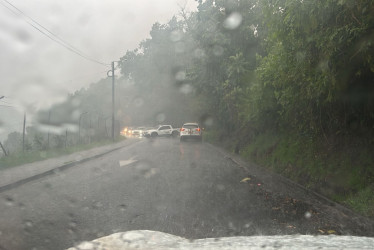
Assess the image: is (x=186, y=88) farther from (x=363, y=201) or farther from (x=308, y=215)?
(x=308, y=215)

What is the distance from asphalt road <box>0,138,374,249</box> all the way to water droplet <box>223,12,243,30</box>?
1247 cm

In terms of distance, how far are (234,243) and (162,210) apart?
343 centimetres

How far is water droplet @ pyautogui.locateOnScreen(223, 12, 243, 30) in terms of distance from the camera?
19953 millimetres

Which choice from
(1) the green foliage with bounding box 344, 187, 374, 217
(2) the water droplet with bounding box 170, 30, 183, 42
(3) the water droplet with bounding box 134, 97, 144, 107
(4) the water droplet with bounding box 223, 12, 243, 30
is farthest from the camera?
(3) the water droplet with bounding box 134, 97, 144, 107

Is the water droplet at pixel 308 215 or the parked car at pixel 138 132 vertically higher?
the parked car at pixel 138 132

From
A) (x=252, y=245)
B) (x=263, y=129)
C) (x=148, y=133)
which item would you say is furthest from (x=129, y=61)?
(x=252, y=245)

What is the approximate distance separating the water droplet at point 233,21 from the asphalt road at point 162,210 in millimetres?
12465

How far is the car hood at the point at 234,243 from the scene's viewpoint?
8.15 ft

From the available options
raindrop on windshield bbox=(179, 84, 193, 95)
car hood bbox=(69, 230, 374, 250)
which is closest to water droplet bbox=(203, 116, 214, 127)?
raindrop on windshield bbox=(179, 84, 193, 95)

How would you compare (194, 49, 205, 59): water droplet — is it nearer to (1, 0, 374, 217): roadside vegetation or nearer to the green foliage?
(1, 0, 374, 217): roadside vegetation

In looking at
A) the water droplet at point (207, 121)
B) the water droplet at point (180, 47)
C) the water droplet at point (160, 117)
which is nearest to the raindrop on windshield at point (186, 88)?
the water droplet at point (207, 121)

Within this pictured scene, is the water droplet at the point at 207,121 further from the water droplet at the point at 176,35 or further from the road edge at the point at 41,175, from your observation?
the road edge at the point at 41,175

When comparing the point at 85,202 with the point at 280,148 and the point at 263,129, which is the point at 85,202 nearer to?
the point at 280,148

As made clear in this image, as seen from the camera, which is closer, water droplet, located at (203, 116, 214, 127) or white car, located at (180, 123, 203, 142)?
white car, located at (180, 123, 203, 142)
